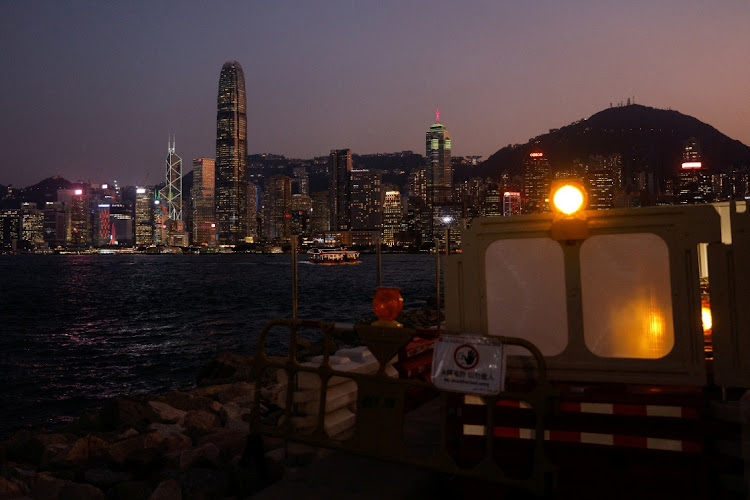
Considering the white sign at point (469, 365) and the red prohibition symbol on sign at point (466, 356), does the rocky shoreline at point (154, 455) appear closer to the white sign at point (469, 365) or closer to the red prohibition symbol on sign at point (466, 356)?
the white sign at point (469, 365)

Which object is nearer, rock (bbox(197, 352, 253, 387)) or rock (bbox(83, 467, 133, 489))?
rock (bbox(83, 467, 133, 489))

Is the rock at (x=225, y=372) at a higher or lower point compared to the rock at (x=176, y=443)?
lower

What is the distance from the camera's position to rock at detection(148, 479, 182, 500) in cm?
579

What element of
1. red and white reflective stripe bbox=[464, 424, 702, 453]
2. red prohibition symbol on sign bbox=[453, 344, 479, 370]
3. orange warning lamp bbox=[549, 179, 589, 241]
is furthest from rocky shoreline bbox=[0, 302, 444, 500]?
orange warning lamp bbox=[549, 179, 589, 241]

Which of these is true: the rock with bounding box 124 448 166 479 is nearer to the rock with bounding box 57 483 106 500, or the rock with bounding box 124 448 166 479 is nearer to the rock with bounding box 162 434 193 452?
the rock with bounding box 162 434 193 452

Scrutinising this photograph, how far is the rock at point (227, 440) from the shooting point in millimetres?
7695

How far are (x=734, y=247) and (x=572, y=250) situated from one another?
4.21 feet

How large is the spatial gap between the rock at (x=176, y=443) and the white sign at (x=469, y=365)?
17.3 ft

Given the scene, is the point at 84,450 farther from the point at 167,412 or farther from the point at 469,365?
the point at 469,365

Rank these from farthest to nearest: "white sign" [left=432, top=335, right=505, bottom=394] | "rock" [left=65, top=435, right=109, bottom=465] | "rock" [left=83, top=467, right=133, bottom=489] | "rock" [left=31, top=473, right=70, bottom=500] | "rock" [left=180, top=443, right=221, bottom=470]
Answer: "rock" [left=65, top=435, right=109, bottom=465] < "rock" [left=180, top=443, right=221, bottom=470] < "rock" [left=83, top=467, right=133, bottom=489] < "rock" [left=31, top=473, right=70, bottom=500] < "white sign" [left=432, top=335, right=505, bottom=394]

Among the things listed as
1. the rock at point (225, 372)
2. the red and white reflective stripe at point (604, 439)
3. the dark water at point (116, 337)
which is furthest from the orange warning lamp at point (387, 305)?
the dark water at point (116, 337)

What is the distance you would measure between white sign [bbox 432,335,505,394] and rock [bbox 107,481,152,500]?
4.07 metres

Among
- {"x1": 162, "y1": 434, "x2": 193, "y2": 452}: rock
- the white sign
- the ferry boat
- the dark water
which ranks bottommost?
the dark water

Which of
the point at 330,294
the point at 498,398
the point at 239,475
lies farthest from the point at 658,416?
the point at 330,294
